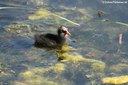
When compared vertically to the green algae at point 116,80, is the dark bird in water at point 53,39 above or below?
above

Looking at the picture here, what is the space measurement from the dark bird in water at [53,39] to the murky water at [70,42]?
187 mm

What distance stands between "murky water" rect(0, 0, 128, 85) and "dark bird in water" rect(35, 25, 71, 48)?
19 centimetres

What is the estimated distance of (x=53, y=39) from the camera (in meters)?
10.3

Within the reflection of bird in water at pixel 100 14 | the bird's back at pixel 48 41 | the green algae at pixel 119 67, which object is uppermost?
the reflection of bird in water at pixel 100 14

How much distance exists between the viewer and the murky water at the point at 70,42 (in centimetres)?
872

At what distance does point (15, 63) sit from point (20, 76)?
0.51 metres

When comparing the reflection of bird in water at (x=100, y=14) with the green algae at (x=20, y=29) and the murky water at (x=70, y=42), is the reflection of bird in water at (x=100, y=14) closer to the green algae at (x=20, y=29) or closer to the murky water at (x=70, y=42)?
the murky water at (x=70, y=42)

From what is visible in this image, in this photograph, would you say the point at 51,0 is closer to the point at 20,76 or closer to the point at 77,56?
the point at 77,56

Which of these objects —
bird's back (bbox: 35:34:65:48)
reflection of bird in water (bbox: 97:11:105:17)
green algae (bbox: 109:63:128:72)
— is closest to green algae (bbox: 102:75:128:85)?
green algae (bbox: 109:63:128:72)

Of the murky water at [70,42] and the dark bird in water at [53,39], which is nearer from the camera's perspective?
the murky water at [70,42]

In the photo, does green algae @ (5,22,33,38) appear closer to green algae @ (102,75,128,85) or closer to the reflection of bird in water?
the reflection of bird in water

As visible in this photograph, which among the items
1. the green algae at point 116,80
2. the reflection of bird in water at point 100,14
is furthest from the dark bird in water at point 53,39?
the green algae at point 116,80

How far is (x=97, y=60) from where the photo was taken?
30.9 feet

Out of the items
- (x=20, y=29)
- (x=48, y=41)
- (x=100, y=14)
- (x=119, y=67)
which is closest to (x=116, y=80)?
(x=119, y=67)
